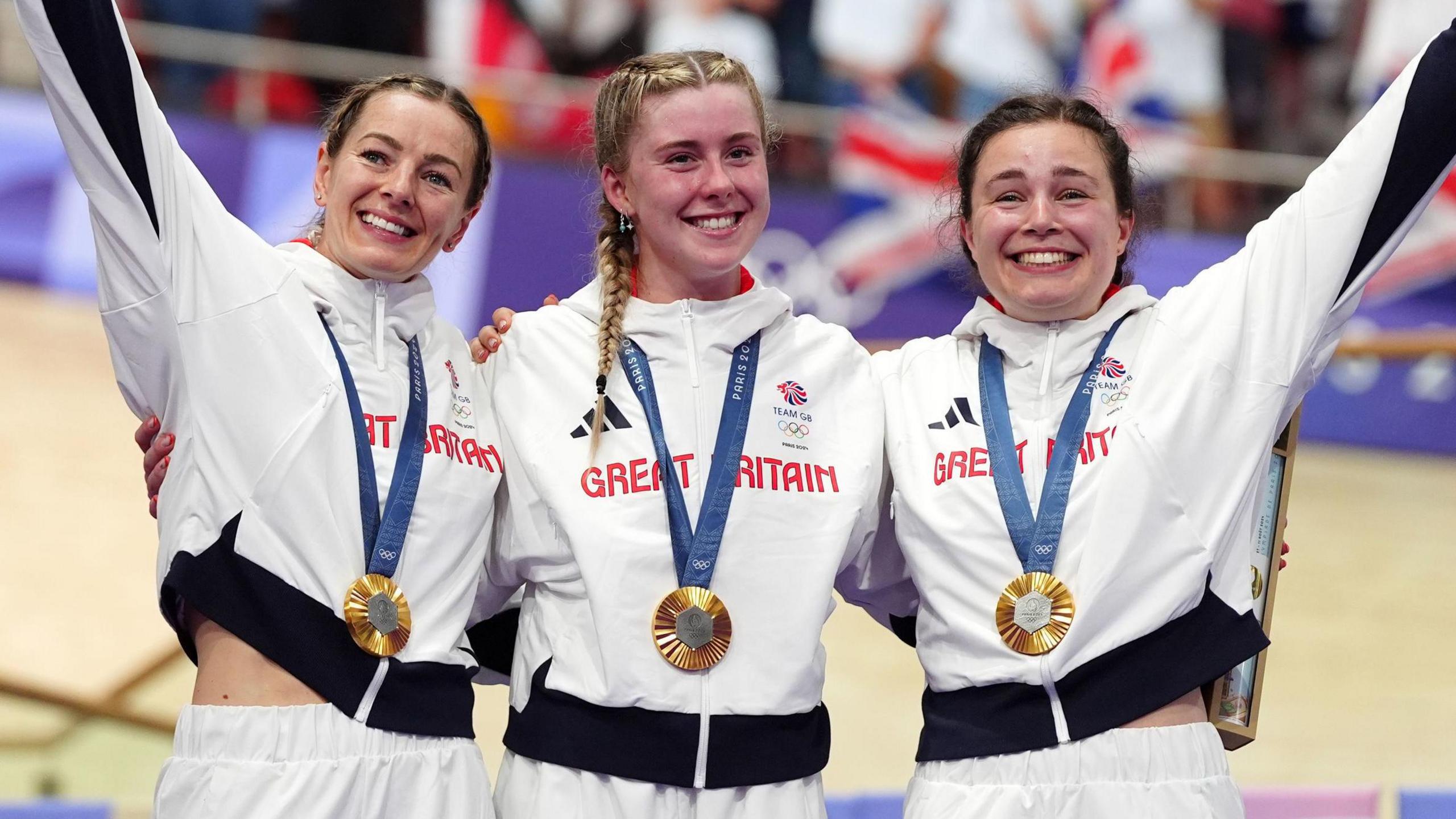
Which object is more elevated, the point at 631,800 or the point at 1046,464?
the point at 1046,464

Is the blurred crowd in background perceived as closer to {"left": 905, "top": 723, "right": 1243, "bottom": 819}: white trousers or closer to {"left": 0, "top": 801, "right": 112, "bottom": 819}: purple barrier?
{"left": 0, "top": 801, "right": 112, "bottom": 819}: purple barrier

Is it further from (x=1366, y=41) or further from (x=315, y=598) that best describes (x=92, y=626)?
(x=1366, y=41)

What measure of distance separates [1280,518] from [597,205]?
1.49 m

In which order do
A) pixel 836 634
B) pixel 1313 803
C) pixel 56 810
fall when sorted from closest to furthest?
pixel 56 810
pixel 1313 803
pixel 836 634

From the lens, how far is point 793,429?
308 cm

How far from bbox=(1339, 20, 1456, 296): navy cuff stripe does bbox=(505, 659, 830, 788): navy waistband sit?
1.31 m

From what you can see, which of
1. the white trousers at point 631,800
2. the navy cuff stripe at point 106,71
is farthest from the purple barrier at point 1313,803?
the navy cuff stripe at point 106,71

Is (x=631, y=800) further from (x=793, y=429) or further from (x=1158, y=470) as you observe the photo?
(x=1158, y=470)

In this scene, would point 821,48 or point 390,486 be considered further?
point 821,48

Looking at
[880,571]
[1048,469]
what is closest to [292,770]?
[880,571]

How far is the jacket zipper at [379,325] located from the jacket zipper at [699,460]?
0.56 m

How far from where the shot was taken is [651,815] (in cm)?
282

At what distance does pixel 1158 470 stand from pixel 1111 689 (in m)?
0.39

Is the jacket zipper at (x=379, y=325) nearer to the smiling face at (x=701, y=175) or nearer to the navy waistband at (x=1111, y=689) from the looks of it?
the smiling face at (x=701, y=175)
